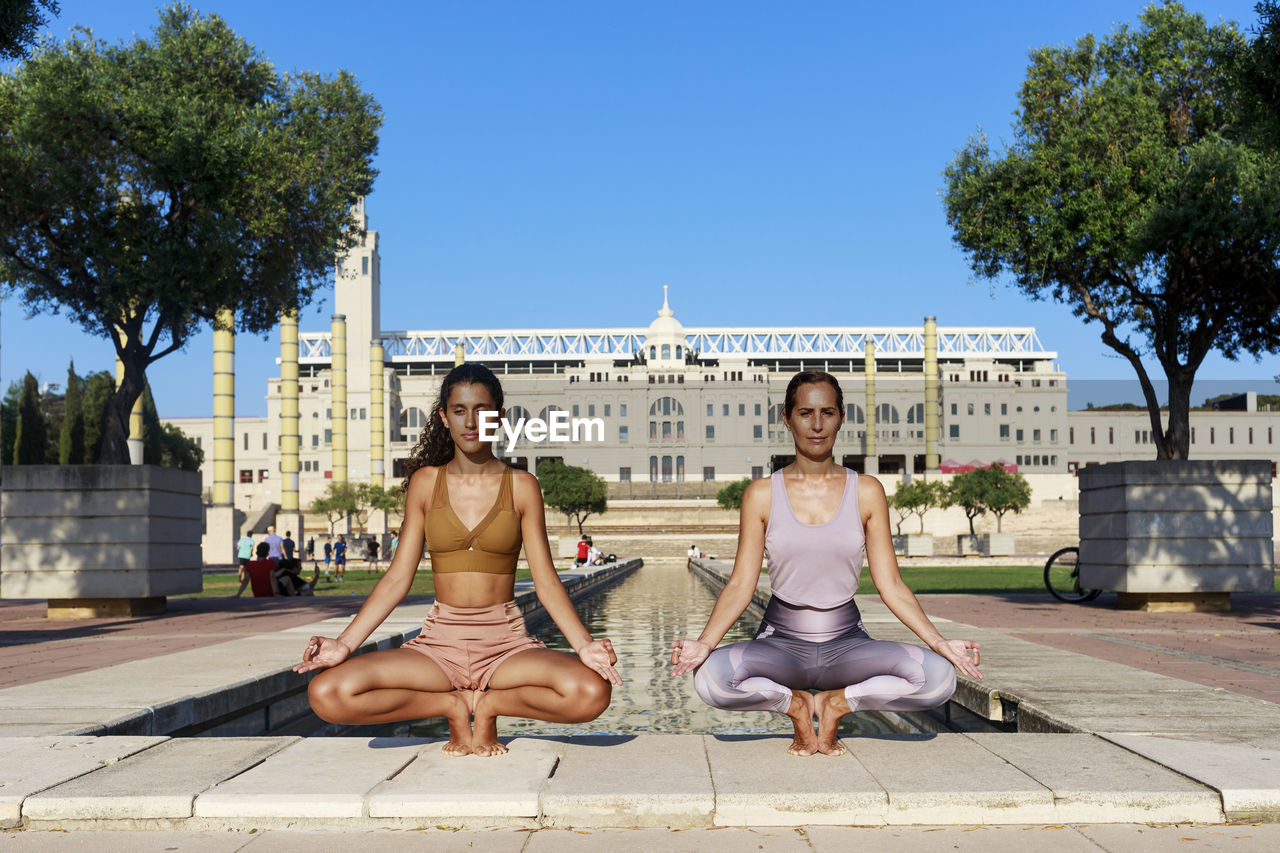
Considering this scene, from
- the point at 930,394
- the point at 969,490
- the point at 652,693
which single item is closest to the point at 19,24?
the point at 652,693

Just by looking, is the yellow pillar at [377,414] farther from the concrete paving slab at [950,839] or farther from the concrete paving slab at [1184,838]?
the concrete paving slab at [1184,838]

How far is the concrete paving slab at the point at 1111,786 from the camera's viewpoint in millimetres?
4082

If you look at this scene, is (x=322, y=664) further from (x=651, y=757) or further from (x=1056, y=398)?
(x=1056, y=398)

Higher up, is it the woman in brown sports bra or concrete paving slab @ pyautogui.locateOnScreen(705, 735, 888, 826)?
the woman in brown sports bra

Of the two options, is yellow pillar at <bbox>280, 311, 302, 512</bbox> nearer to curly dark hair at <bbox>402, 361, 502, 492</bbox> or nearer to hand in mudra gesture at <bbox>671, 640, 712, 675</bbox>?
curly dark hair at <bbox>402, 361, 502, 492</bbox>

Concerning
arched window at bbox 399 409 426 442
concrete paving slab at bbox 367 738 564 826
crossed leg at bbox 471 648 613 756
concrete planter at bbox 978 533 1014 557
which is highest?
arched window at bbox 399 409 426 442

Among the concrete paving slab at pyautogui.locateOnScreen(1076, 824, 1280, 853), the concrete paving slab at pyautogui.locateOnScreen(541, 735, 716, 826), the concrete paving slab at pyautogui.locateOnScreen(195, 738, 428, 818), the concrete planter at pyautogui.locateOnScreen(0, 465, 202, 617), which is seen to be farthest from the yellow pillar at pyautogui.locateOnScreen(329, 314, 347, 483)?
the concrete paving slab at pyautogui.locateOnScreen(1076, 824, 1280, 853)

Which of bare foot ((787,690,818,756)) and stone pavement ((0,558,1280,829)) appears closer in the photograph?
stone pavement ((0,558,1280,829))

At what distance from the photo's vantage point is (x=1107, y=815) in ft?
13.4

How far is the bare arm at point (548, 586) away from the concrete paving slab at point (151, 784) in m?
1.42

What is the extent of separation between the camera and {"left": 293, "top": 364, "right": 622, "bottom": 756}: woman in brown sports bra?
14.9 feet

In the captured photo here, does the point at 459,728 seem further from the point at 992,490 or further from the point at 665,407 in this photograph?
the point at 665,407

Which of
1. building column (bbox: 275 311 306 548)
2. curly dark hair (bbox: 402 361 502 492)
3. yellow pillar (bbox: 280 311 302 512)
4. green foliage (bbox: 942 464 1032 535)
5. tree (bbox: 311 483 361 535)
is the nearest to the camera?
curly dark hair (bbox: 402 361 502 492)

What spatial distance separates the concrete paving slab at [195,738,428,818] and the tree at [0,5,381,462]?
12.7 metres
